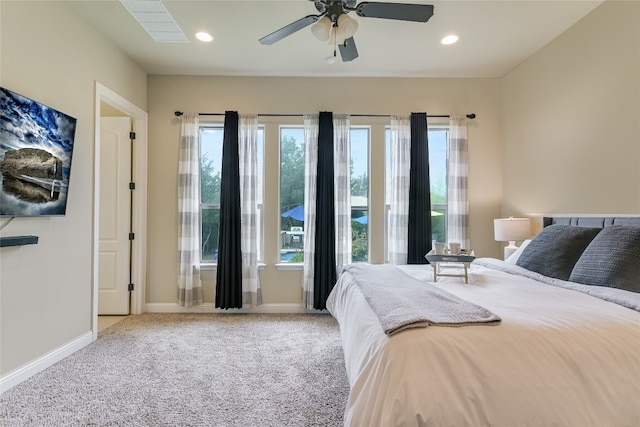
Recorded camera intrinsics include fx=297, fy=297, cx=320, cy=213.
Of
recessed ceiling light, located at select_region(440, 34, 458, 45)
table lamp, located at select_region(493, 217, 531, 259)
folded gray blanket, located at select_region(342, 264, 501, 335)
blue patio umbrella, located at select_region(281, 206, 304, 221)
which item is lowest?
folded gray blanket, located at select_region(342, 264, 501, 335)

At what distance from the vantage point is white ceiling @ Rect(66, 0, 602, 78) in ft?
8.29

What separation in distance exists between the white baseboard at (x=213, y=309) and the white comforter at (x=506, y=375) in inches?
102

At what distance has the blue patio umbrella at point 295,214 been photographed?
3803 mm

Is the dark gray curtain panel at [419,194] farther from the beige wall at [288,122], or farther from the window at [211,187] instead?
the window at [211,187]

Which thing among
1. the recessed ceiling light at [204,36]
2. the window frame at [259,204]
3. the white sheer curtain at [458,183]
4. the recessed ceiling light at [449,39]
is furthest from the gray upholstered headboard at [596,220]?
the recessed ceiling light at [204,36]

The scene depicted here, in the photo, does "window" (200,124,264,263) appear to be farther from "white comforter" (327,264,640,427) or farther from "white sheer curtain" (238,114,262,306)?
"white comforter" (327,264,640,427)

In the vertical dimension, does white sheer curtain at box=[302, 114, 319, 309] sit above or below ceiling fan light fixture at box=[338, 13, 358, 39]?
below

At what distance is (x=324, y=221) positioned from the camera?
11.8 feet

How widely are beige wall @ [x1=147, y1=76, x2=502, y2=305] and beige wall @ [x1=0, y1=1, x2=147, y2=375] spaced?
0.84 m

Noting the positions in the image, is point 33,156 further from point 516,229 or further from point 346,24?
point 516,229

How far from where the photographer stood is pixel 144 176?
3.66 metres

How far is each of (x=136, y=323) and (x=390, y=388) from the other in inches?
131

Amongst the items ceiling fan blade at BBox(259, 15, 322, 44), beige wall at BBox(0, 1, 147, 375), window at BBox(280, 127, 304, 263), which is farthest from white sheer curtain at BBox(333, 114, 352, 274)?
beige wall at BBox(0, 1, 147, 375)

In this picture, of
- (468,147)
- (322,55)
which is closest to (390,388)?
(322,55)
